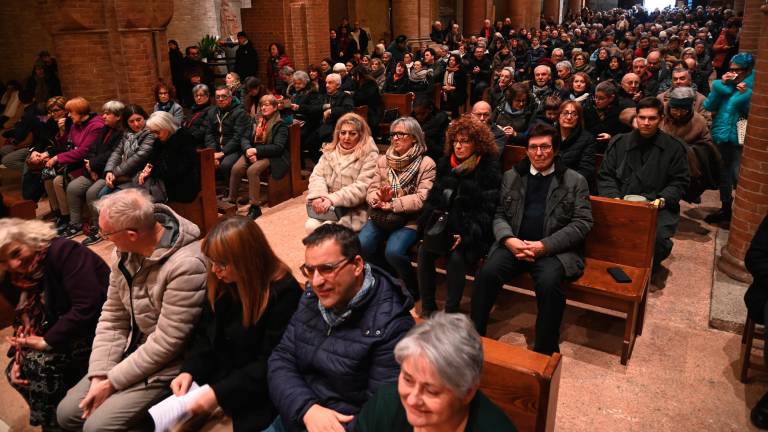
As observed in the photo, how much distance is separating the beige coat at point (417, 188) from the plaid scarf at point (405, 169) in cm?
4

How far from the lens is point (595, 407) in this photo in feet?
12.1

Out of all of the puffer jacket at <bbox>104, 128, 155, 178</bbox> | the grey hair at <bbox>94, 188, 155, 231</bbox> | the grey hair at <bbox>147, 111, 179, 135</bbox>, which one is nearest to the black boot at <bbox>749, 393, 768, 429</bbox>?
the grey hair at <bbox>94, 188, 155, 231</bbox>

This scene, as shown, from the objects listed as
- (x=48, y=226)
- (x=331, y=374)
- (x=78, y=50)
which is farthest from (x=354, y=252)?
(x=78, y=50)

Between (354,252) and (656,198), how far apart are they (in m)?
3.31

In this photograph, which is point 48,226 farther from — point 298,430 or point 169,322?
point 298,430

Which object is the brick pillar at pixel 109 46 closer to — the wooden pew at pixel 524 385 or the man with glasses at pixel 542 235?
the man with glasses at pixel 542 235

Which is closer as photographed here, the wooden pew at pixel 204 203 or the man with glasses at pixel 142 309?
the man with glasses at pixel 142 309

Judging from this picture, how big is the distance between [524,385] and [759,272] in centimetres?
206

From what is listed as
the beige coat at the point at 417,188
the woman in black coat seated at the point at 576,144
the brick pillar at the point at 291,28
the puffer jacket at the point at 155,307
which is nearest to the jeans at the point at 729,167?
the woman in black coat seated at the point at 576,144

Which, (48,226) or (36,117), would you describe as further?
(36,117)

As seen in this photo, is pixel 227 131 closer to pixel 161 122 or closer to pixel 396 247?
pixel 161 122

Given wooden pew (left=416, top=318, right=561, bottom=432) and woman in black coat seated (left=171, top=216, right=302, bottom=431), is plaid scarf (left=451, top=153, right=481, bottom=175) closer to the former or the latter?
woman in black coat seated (left=171, top=216, right=302, bottom=431)

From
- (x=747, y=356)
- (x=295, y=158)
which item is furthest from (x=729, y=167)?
(x=295, y=158)

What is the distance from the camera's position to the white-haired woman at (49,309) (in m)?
3.31
